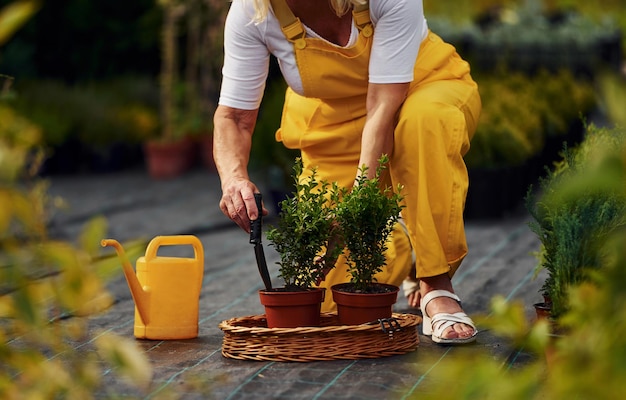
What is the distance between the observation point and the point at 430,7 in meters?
14.4

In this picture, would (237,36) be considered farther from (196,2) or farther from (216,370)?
(196,2)

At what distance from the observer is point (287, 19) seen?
9.75 feet

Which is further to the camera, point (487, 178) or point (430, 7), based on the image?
point (430, 7)

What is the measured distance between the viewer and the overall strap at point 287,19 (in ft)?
9.73

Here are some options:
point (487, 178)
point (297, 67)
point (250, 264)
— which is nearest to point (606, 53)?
point (487, 178)

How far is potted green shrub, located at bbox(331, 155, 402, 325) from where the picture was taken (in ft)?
8.76

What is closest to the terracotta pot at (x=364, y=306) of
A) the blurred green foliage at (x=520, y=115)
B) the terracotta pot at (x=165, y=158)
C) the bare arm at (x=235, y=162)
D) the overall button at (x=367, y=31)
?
the bare arm at (x=235, y=162)

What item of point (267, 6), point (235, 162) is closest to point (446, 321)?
point (235, 162)

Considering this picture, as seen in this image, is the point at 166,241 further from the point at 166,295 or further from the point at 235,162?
the point at 235,162

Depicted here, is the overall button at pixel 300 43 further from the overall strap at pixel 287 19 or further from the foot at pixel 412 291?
the foot at pixel 412 291

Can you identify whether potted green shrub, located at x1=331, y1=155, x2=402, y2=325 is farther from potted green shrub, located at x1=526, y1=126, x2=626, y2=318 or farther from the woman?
potted green shrub, located at x1=526, y1=126, x2=626, y2=318

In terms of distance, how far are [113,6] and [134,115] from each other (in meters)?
1.12

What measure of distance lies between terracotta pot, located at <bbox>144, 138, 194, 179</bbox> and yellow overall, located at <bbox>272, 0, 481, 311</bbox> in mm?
4186

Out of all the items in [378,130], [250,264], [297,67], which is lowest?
[250,264]
